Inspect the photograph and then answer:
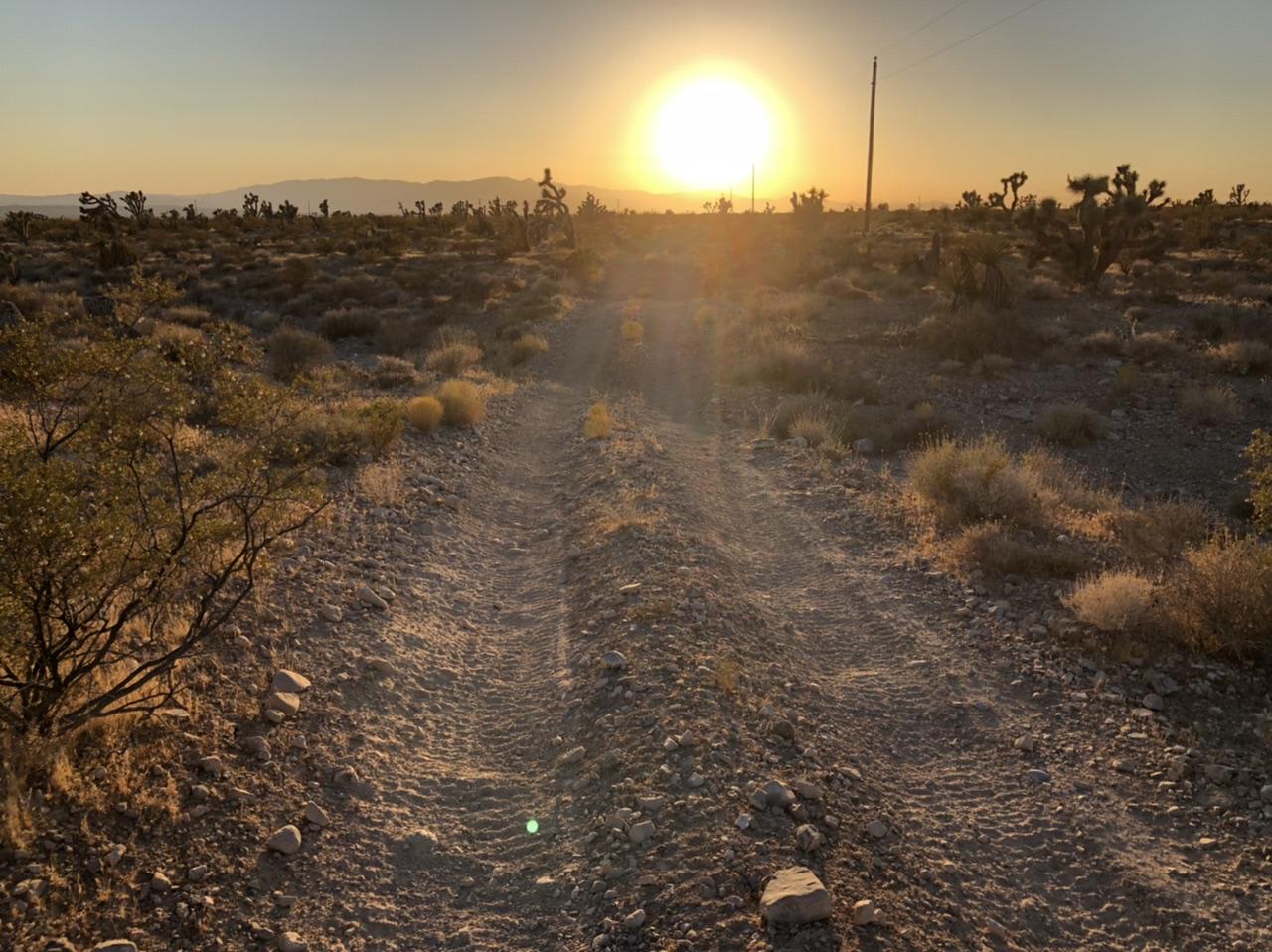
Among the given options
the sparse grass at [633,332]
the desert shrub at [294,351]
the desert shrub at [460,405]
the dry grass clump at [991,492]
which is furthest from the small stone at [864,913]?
the sparse grass at [633,332]

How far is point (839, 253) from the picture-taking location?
35094mm

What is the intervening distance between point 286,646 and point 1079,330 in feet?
65.3

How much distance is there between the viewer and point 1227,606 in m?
6.07

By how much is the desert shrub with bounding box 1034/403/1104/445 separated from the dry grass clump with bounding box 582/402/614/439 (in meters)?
7.35

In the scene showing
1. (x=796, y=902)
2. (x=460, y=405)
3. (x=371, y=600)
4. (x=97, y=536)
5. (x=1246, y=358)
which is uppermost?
(x=1246, y=358)

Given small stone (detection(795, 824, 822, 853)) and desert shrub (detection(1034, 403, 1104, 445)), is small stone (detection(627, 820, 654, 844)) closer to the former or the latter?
small stone (detection(795, 824, 822, 853))

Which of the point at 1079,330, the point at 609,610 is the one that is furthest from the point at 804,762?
the point at 1079,330

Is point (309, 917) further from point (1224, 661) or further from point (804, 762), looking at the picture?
point (1224, 661)

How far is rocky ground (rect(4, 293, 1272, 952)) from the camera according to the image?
148 inches

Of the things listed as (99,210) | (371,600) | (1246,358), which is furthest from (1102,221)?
(99,210)

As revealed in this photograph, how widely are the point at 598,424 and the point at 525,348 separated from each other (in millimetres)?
7018

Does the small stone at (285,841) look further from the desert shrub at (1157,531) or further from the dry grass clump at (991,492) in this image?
the desert shrub at (1157,531)

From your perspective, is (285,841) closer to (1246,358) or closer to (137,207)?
(1246,358)

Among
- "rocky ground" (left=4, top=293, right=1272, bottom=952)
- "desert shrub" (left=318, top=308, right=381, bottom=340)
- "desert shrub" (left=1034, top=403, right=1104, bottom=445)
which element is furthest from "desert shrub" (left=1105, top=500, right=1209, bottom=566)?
"desert shrub" (left=318, top=308, right=381, bottom=340)
